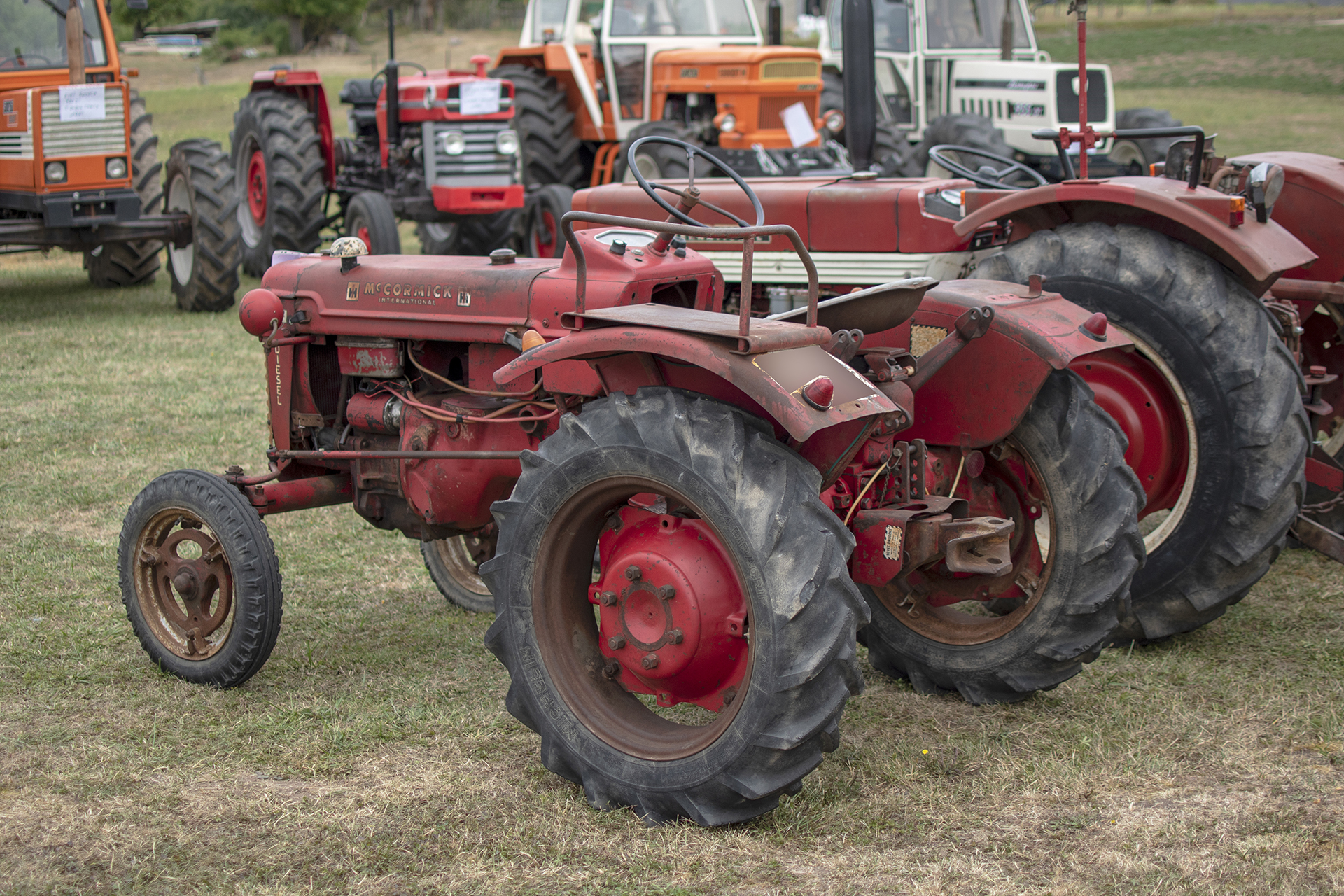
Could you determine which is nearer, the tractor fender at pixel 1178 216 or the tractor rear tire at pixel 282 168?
the tractor fender at pixel 1178 216

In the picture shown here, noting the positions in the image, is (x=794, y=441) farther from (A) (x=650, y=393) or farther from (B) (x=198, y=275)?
(B) (x=198, y=275)

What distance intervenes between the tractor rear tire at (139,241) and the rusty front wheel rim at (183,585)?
7.28 metres

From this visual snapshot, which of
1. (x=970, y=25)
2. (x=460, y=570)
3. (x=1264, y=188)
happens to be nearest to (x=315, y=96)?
(x=970, y=25)

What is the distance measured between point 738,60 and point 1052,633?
30.4 ft

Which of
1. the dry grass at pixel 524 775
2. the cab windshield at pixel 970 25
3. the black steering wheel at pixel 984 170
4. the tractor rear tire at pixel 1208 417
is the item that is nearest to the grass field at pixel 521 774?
the dry grass at pixel 524 775

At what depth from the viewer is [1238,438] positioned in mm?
4199

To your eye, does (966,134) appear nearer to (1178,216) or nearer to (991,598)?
(1178,216)

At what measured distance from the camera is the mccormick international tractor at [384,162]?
11406 mm

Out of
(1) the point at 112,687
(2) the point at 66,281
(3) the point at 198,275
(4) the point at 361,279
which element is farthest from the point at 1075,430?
(2) the point at 66,281

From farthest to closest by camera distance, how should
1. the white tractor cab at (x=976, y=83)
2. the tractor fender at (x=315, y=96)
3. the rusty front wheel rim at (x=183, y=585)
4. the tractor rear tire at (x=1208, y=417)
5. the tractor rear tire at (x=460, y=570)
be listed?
the tractor fender at (x=315, y=96) → the white tractor cab at (x=976, y=83) → the tractor rear tire at (x=460, y=570) → the tractor rear tire at (x=1208, y=417) → the rusty front wheel rim at (x=183, y=585)

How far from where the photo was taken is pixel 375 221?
35.2 ft

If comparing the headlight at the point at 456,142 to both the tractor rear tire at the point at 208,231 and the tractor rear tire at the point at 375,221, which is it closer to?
the tractor rear tire at the point at 375,221

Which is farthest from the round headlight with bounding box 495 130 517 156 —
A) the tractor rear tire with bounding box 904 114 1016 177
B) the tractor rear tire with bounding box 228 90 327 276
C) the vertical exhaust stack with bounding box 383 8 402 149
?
the tractor rear tire with bounding box 904 114 1016 177

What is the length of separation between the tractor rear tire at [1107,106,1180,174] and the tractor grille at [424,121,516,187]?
5206mm
